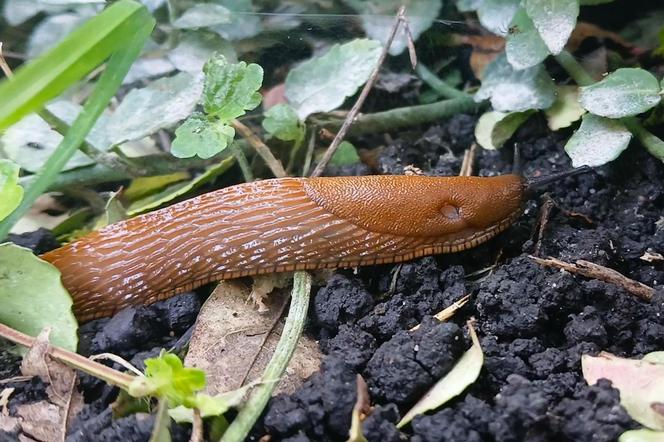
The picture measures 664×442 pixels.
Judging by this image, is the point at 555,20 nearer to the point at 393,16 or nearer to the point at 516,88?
the point at 516,88

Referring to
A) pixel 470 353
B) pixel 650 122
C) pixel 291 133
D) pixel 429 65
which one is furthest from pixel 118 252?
pixel 650 122

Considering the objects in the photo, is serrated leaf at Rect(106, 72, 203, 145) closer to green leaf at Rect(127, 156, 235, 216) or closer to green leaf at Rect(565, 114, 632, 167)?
green leaf at Rect(127, 156, 235, 216)

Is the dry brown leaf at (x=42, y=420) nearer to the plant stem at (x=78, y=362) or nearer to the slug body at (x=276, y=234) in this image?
the plant stem at (x=78, y=362)

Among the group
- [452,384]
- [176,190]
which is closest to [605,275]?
[452,384]

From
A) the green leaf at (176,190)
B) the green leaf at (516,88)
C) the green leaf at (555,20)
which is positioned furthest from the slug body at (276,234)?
the green leaf at (555,20)

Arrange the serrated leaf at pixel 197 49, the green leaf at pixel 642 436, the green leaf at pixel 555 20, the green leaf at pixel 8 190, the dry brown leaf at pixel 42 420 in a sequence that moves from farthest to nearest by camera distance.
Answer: the serrated leaf at pixel 197 49 → the green leaf at pixel 555 20 → the green leaf at pixel 8 190 → the dry brown leaf at pixel 42 420 → the green leaf at pixel 642 436

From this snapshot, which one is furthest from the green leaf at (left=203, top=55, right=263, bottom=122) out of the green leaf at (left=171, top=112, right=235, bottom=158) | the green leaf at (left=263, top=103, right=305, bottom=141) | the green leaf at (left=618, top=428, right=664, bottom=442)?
the green leaf at (left=618, top=428, right=664, bottom=442)
